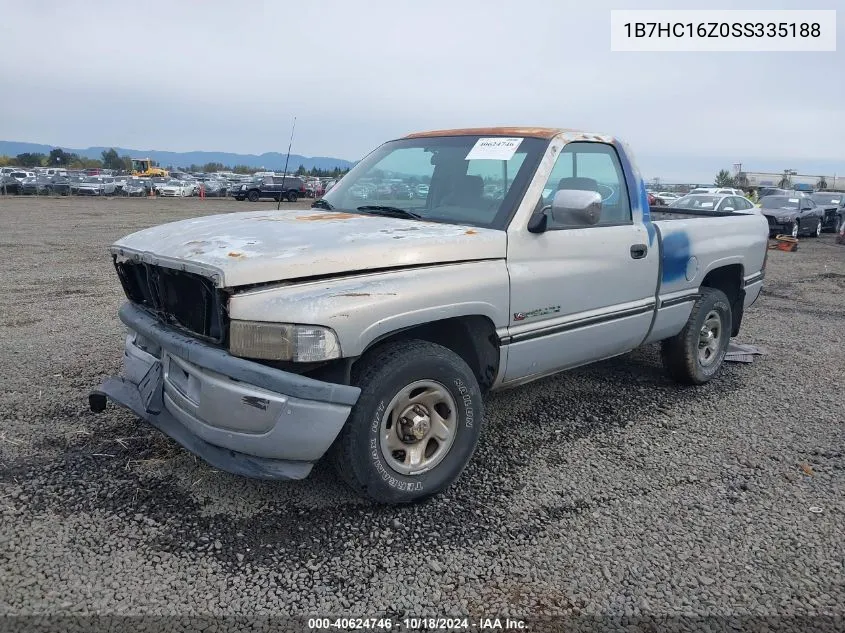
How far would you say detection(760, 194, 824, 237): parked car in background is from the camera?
65.5ft

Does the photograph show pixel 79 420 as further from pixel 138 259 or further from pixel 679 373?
pixel 679 373

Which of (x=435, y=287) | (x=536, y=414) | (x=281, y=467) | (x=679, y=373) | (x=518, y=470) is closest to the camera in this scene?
(x=281, y=467)

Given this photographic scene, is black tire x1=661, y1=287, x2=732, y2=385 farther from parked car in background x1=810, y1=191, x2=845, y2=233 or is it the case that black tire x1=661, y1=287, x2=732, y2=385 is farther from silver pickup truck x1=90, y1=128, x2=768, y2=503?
parked car in background x1=810, y1=191, x2=845, y2=233

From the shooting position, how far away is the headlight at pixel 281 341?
9.07 ft

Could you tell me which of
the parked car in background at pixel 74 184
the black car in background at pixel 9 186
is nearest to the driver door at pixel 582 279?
the black car in background at pixel 9 186

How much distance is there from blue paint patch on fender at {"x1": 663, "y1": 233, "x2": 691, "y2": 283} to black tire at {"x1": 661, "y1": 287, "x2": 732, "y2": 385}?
1.44 ft

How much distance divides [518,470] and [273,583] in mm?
1584

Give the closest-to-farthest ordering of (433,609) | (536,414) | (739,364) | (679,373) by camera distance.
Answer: (433,609) < (536,414) < (679,373) < (739,364)

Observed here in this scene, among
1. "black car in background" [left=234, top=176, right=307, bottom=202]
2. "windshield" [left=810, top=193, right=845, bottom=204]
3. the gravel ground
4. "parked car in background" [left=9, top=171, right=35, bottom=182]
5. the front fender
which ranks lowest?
the gravel ground

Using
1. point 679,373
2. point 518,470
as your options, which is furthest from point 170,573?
point 679,373

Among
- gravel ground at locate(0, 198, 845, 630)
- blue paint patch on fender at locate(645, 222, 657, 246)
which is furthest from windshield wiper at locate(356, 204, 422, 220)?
blue paint patch on fender at locate(645, 222, 657, 246)

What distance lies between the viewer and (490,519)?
10.5ft

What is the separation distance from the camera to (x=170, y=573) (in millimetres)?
2713

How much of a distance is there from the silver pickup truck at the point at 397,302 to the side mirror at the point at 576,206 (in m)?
0.01
